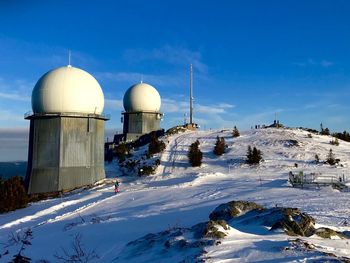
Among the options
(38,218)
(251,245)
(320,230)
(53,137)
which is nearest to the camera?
(251,245)

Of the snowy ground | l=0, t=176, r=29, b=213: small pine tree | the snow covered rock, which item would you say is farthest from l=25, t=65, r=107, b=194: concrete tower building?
the snow covered rock

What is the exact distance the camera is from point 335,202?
14492mm

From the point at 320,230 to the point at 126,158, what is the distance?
97.0 ft

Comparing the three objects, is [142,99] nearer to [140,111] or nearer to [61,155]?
[140,111]

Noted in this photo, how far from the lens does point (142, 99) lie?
5094 cm

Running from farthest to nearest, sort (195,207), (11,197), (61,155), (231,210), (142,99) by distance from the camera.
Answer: (142,99) → (61,155) → (11,197) → (195,207) → (231,210)

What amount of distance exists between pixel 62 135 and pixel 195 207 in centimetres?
1996

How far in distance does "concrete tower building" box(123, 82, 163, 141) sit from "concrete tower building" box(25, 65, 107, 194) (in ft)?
59.1

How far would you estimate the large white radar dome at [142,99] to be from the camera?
51.0m

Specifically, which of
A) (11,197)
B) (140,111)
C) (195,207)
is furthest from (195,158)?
(140,111)

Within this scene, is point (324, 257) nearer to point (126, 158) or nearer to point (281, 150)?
point (281, 150)

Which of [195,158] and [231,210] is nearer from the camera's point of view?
[231,210]

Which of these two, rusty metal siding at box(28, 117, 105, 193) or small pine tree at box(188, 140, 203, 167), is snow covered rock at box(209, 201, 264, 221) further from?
rusty metal siding at box(28, 117, 105, 193)

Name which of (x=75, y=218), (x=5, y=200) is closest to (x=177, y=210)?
(x=75, y=218)
